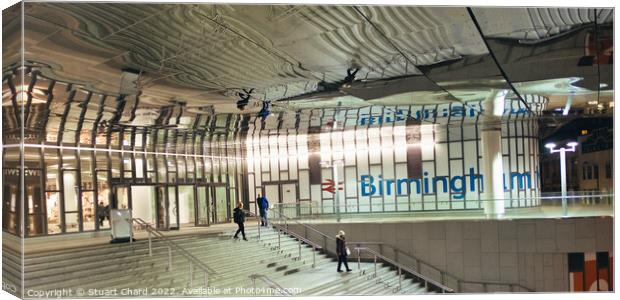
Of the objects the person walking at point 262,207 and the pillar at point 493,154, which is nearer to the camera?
the pillar at point 493,154

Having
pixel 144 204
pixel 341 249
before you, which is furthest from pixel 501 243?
pixel 144 204

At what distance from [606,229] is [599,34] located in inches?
114

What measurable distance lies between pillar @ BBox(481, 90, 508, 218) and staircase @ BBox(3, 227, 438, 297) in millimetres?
1601

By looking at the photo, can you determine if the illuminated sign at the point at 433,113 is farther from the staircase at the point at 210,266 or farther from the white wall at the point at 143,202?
the white wall at the point at 143,202

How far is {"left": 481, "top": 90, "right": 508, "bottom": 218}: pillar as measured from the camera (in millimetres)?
8961

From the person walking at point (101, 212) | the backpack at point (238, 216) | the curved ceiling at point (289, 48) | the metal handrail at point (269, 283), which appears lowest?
the metal handrail at point (269, 283)

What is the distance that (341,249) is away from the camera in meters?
9.24

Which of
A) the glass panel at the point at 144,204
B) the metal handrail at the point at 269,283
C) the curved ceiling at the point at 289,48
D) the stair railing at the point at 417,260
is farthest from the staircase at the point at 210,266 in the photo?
the curved ceiling at the point at 289,48

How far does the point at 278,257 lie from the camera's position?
9164 millimetres

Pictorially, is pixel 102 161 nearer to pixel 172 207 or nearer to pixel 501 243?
pixel 172 207

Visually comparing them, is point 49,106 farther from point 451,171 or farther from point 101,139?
point 451,171

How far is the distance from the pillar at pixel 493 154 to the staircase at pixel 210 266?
63.0 inches

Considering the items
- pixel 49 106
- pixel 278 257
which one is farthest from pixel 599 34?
pixel 49 106

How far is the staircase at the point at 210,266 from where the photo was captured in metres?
8.68
